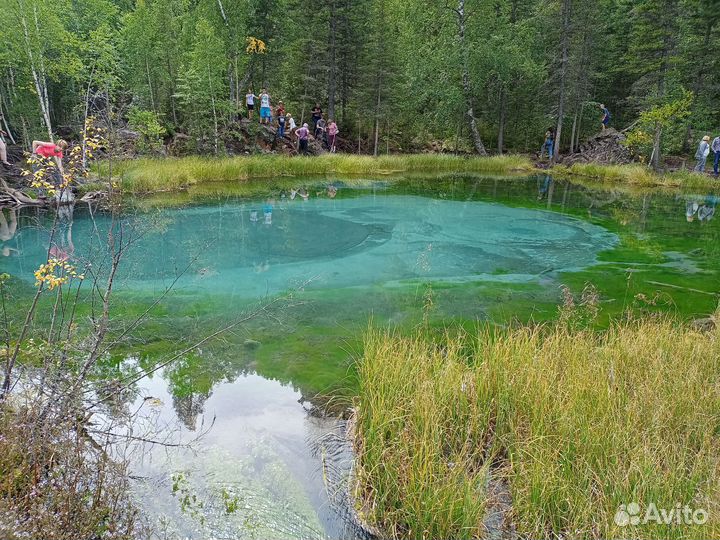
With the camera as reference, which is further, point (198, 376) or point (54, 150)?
point (54, 150)

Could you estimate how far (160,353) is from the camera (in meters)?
4.69

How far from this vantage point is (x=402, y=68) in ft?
80.9

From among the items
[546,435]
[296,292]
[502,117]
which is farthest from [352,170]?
[546,435]

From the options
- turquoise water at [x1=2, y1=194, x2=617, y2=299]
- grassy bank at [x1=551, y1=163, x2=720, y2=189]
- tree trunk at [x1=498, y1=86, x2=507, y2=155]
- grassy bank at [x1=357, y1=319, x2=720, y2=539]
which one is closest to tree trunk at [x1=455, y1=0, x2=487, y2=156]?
tree trunk at [x1=498, y1=86, x2=507, y2=155]

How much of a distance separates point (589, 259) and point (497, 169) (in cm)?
1534

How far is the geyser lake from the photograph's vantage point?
3092 millimetres

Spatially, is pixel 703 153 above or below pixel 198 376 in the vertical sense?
above

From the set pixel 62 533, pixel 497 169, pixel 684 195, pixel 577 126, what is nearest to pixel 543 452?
pixel 62 533

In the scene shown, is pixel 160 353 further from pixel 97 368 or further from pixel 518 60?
pixel 518 60

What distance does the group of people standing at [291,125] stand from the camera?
20.1m

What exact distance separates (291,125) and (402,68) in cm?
732

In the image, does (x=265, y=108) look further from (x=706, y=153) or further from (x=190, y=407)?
(x=190, y=407)

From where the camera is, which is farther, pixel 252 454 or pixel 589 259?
pixel 589 259

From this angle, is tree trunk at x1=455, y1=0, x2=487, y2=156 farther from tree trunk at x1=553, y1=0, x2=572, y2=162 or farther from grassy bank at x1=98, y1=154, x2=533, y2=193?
tree trunk at x1=553, y1=0, x2=572, y2=162
